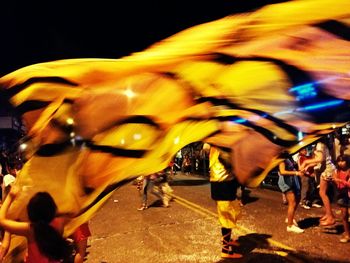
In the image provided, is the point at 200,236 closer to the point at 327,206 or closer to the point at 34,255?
the point at 327,206

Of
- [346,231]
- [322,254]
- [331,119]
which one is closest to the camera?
[331,119]

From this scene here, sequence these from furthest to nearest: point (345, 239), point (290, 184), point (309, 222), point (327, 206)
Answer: point (309, 222), point (290, 184), point (327, 206), point (345, 239)

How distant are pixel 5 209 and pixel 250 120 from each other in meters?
2.35

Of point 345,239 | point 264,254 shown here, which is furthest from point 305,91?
point 345,239

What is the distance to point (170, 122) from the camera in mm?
2775

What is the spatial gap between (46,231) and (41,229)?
4 centimetres

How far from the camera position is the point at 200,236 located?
8211 mm

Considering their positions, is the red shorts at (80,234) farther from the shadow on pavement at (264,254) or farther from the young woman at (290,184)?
the young woman at (290,184)

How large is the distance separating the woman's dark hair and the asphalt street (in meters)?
3.25

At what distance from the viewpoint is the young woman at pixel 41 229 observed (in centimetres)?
278

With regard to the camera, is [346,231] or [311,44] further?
[346,231]

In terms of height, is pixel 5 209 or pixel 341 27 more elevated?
pixel 341 27

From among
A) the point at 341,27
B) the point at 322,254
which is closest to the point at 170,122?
the point at 341,27

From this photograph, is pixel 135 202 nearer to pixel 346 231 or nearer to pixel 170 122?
pixel 346 231
